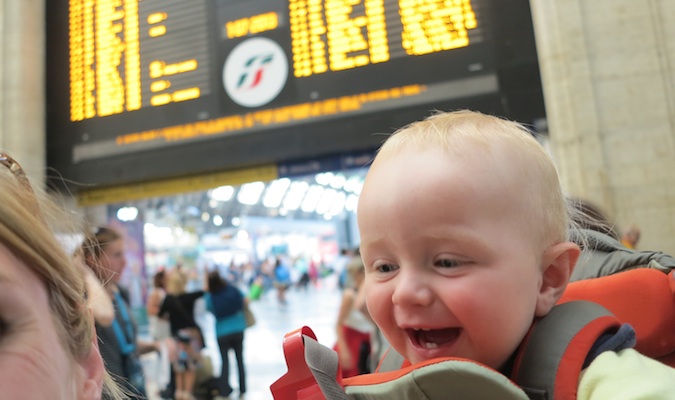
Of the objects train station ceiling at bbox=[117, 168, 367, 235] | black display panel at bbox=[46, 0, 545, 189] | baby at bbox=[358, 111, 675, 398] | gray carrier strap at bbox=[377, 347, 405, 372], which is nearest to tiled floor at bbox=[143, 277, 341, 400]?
black display panel at bbox=[46, 0, 545, 189]

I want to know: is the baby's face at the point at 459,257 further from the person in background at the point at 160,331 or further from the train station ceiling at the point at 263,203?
the train station ceiling at the point at 263,203

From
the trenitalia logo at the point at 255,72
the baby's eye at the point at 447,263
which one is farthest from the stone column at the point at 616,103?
the baby's eye at the point at 447,263

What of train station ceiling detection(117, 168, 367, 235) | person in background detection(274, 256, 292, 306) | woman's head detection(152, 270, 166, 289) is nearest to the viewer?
woman's head detection(152, 270, 166, 289)

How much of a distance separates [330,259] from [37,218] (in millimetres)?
34012

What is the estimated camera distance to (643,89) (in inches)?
176

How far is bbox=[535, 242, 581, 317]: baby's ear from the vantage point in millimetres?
861

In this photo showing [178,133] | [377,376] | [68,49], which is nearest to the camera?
[377,376]

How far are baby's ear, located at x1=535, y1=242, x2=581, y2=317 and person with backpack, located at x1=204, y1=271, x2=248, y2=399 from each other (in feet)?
18.1

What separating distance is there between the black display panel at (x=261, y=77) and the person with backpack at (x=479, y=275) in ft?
13.2

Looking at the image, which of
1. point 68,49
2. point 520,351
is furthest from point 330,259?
point 520,351

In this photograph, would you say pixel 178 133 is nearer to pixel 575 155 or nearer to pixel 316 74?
pixel 316 74

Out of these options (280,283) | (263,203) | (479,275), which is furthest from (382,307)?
(263,203)

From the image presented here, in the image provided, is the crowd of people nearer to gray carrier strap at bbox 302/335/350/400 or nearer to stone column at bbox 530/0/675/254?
gray carrier strap at bbox 302/335/350/400

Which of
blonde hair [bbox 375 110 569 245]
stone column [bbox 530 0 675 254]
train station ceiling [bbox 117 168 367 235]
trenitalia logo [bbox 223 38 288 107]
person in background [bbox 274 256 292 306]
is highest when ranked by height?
train station ceiling [bbox 117 168 367 235]
